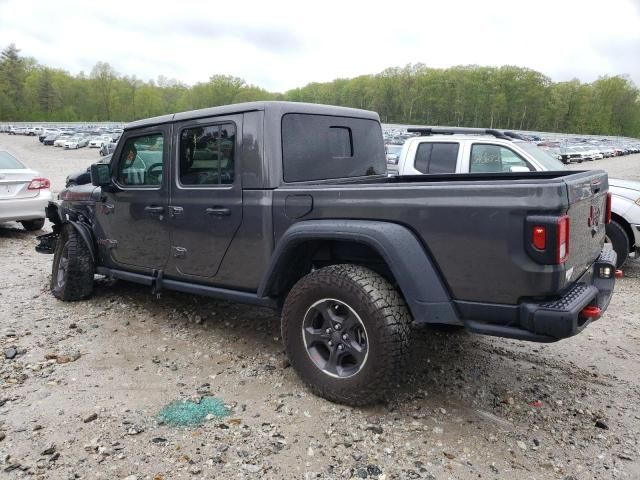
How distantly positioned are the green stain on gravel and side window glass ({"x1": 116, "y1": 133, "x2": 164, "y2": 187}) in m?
1.87

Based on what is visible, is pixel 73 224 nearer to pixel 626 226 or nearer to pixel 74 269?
pixel 74 269

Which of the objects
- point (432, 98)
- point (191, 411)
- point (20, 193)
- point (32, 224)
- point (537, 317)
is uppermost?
point (432, 98)

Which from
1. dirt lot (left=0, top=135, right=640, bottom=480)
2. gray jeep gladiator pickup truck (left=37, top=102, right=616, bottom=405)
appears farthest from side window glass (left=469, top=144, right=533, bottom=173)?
gray jeep gladiator pickup truck (left=37, top=102, right=616, bottom=405)

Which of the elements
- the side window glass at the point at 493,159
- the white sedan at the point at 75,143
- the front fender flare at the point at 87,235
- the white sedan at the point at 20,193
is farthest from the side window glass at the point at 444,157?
the white sedan at the point at 75,143

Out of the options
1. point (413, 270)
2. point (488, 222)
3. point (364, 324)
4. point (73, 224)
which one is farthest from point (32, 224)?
point (488, 222)

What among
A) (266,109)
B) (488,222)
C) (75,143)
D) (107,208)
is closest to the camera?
(488,222)

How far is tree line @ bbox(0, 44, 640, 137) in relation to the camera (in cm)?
12306

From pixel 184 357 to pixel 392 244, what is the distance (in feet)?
A: 6.95

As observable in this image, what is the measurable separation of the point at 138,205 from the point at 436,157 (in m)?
4.49

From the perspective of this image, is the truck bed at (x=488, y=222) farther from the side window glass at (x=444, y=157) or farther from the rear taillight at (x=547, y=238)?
the side window glass at (x=444, y=157)

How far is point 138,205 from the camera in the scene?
463 centimetres

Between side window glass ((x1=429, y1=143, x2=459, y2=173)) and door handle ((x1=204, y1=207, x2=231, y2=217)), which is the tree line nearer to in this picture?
side window glass ((x1=429, y1=143, x2=459, y2=173))

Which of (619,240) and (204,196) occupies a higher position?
A: (204,196)

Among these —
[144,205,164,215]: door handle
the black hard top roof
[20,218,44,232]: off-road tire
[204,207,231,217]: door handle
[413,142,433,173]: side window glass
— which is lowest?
[20,218,44,232]: off-road tire
